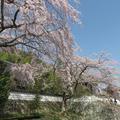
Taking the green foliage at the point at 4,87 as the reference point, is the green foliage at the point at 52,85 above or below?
above

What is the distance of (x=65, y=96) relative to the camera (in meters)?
30.0

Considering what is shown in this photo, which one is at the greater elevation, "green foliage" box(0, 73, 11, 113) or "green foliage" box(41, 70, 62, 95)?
"green foliage" box(41, 70, 62, 95)

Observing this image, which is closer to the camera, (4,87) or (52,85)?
(4,87)

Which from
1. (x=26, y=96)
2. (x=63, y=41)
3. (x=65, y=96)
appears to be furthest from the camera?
(x=65, y=96)

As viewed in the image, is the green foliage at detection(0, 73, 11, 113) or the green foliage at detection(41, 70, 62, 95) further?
the green foliage at detection(41, 70, 62, 95)

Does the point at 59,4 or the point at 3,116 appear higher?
the point at 59,4

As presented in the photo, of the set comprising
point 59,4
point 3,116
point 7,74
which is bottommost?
point 3,116

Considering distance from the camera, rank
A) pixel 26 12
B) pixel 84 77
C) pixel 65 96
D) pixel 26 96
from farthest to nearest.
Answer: pixel 84 77
pixel 65 96
pixel 26 96
pixel 26 12

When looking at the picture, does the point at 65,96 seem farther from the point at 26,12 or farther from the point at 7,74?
the point at 26,12

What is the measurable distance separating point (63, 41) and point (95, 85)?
22.6 m

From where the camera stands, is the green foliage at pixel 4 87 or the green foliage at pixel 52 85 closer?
the green foliage at pixel 4 87

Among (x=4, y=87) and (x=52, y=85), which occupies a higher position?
(x=52, y=85)

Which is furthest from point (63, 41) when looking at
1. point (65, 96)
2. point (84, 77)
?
point (84, 77)

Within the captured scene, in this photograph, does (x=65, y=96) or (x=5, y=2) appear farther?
(x=65, y=96)
